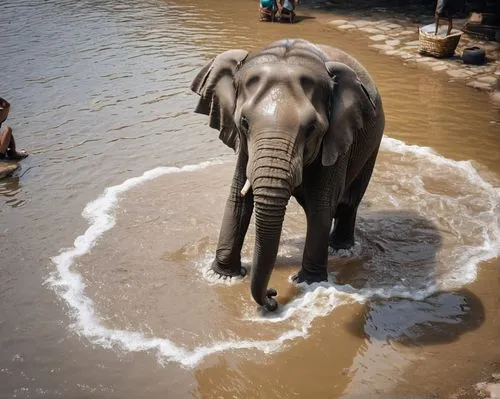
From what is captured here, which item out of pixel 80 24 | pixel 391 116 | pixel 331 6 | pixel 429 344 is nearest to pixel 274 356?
pixel 429 344

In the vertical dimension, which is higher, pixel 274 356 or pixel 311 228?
pixel 311 228

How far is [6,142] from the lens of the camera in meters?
8.02

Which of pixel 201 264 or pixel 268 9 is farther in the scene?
pixel 268 9

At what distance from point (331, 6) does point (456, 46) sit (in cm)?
634

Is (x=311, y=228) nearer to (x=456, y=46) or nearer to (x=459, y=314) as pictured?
(x=459, y=314)

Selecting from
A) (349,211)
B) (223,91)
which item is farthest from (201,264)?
(223,91)

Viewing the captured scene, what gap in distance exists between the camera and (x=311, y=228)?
5.21m

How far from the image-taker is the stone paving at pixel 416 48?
1157cm

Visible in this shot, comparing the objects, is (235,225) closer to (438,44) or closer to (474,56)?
(474,56)

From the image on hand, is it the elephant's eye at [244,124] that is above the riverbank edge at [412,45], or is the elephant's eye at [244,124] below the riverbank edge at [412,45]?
above

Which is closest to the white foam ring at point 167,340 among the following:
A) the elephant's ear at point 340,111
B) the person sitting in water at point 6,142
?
the elephant's ear at point 340,111

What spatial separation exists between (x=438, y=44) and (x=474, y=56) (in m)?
0.81

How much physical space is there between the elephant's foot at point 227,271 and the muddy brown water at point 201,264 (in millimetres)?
110

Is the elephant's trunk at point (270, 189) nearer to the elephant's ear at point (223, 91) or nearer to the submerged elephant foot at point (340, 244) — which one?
the elephant's ear at point (223, 91)
